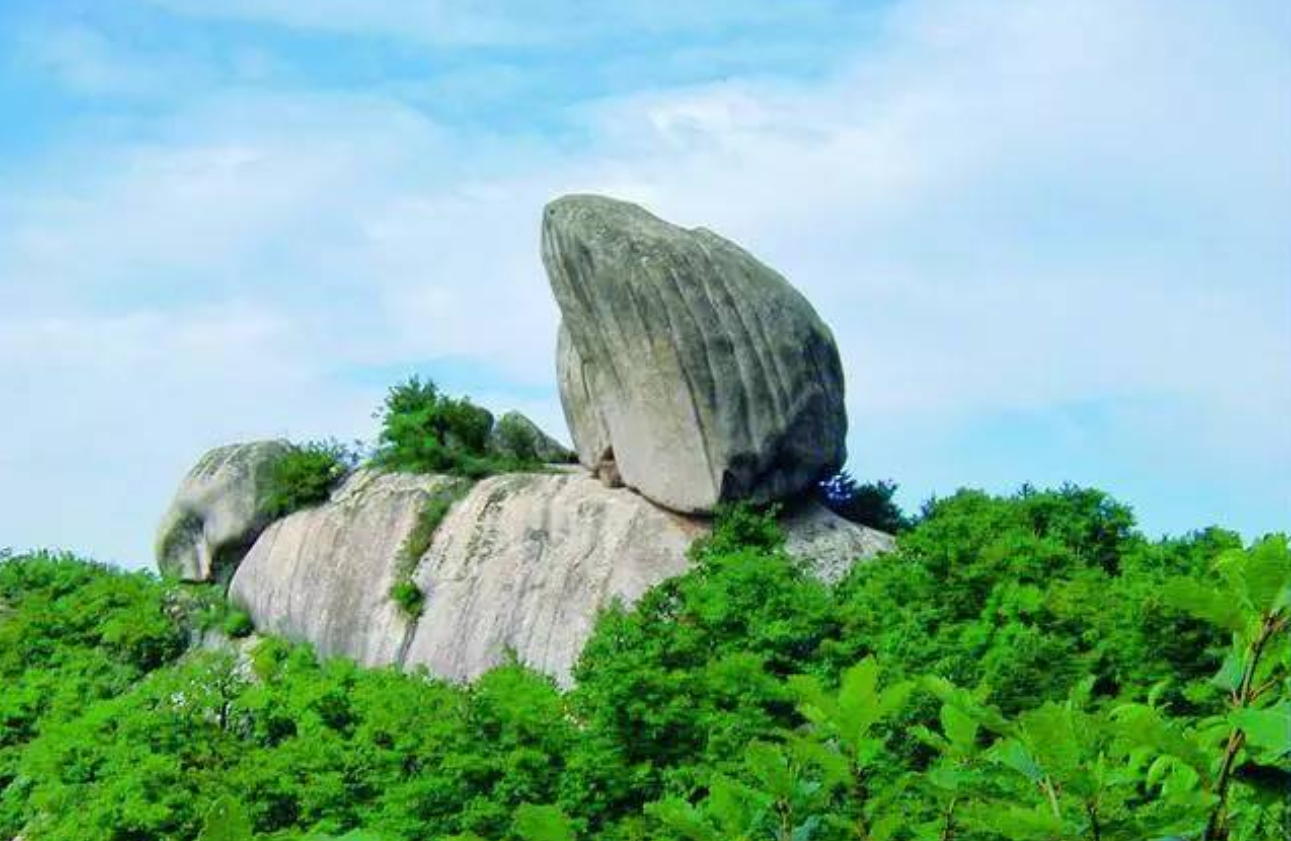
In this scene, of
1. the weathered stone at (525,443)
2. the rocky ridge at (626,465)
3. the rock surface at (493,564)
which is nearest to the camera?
the rock surface at (493,564)

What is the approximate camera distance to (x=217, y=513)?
81.9 feet

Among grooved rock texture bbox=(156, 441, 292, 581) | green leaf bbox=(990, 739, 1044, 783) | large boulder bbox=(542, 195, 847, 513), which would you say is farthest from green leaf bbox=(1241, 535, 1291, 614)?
grooved rock texture bbox=(156, 441, 292, 581)

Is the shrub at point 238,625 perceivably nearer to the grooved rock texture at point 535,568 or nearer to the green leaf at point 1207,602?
the grooved rock texture at point 535,568

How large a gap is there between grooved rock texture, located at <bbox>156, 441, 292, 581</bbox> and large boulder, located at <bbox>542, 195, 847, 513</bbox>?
5.41 m

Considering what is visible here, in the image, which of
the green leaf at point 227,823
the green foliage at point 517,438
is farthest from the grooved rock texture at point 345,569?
the green leaf at point 227,823

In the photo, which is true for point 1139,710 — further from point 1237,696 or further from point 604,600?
point 604,600

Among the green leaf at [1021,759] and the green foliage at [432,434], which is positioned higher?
the green foliage at [432,434]

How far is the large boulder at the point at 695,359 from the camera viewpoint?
66.0 ft

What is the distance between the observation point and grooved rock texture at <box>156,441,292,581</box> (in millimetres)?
24750

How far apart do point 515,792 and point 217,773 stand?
10.9 feet

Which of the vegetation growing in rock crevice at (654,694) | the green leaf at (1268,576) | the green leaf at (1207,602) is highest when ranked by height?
the vegetation growing in rock crevice at (654,694)

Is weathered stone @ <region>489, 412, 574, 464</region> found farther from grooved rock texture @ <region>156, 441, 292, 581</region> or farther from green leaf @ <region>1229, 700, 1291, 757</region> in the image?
green leaf @ <region>1229, 700, 1291, 757</region>

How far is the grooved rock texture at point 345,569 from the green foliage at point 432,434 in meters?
0.23

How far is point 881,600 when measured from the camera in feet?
60.5
